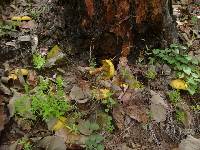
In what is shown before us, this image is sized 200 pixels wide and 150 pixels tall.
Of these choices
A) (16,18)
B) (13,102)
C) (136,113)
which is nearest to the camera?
(13,102)

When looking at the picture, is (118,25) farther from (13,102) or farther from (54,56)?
(13,102)

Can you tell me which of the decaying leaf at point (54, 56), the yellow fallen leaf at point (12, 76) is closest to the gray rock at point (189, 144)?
the decaying leaf at point (54, 56)

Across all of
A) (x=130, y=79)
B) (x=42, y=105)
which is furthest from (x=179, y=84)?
(x=42, y=105)

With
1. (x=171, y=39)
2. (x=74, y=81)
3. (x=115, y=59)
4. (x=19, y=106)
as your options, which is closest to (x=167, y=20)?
(x=171, y=39)

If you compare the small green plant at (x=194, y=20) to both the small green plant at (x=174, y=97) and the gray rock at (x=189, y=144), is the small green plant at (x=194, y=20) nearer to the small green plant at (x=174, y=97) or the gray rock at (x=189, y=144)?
the small green plant at (x=174, y=97)

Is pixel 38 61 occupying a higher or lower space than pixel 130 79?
higher

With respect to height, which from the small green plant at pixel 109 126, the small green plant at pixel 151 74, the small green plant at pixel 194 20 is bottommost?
the small green plant at pixel 109 126
